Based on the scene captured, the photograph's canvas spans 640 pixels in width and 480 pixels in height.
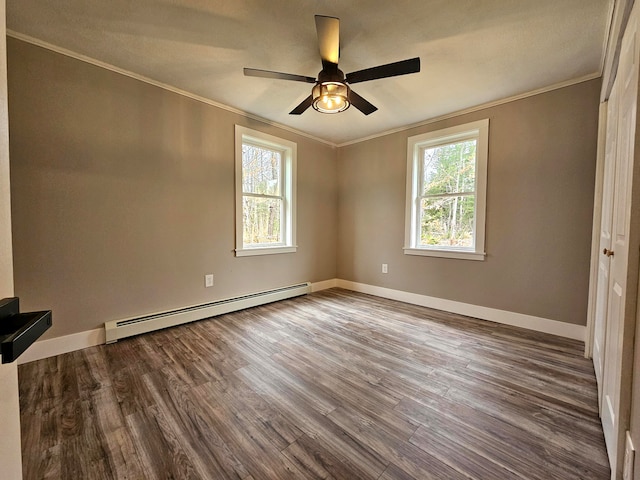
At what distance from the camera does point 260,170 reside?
11.7 ft

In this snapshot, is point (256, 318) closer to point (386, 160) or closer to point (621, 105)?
point (386, 160)

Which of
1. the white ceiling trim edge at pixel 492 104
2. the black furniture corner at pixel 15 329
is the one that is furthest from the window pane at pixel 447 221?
the black furniture corner at pixel 15 329

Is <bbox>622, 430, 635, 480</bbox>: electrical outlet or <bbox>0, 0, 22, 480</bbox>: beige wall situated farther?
<bbox>622, 430, 635, 480</bbox>: electrical outlet

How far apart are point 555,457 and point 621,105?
1788 millimetres

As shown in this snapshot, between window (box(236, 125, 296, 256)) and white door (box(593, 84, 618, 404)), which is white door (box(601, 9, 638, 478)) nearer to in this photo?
white door (box(593, 84, 618, 404))

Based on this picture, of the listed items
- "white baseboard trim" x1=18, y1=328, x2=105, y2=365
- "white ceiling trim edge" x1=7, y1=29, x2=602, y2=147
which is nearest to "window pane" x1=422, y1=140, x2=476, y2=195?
"white ceiling trim edge" x1=7, y1=29, x2=602, y2=147

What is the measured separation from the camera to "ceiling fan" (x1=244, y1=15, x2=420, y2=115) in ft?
5.47

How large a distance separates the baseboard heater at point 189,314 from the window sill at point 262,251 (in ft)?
1.70

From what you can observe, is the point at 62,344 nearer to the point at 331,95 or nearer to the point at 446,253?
the point at 331,95

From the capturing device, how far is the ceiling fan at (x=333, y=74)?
1667 millimetres

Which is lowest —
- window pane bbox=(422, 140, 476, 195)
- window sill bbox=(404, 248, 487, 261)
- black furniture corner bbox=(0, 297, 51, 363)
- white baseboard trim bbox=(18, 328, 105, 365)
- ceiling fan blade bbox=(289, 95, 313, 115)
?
white baseboard trim bbox=(18, 328, 105, 365)

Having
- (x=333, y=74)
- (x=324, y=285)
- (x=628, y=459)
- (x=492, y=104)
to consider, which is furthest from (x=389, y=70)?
(x=324, y=285)

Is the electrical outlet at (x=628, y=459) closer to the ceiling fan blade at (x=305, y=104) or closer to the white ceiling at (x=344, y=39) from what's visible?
the white ceiling at (x=344, y=39)

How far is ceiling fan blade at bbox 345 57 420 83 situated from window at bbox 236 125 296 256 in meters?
1.80
